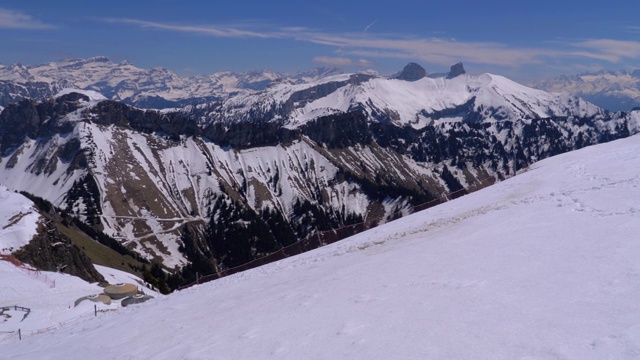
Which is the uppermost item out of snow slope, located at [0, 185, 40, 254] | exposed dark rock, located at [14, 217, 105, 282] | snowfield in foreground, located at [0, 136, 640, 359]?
snow slope, located at [0, 185, 40, 254]

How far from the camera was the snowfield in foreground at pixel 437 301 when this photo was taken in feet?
41.1

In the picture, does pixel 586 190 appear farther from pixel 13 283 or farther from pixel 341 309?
pixel 13 283

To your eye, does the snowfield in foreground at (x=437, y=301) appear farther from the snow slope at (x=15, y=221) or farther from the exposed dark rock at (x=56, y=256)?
the snow slope at (x=15, y=221)

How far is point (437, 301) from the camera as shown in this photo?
51.7 ft

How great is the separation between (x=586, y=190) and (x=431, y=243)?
39.3ft

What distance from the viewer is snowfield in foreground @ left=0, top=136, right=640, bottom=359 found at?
12516mm

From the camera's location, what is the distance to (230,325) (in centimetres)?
1744

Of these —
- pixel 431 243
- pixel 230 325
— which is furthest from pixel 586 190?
pixel 230 325

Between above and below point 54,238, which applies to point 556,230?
below

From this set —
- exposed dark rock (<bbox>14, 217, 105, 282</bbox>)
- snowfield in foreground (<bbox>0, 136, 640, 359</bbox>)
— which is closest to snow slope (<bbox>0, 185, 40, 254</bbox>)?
exposed dark rock (<bbox>14, 217, 105, 282</bbox>)

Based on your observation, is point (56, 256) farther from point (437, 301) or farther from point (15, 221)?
point (437, 301)

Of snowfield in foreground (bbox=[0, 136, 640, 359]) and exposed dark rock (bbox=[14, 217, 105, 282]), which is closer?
snowfield in foreground (bbox=[0, 136, 640, 359])

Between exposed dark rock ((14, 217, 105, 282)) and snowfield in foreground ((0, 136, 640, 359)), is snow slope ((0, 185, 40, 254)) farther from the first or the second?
snowfield in foreground ((0, 136, 640, 359))

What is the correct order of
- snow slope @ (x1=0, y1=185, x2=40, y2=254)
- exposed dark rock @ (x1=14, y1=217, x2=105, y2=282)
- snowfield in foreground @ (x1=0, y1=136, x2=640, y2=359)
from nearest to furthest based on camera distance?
snowfield in foreground @ (x1=0, y1=136, x2=640, y2=359) → exposed dark rock @ (x1=14, y1=217, x2=105, y2=282) → snow slope @ (x1=0, y1=185, x2=40, y2=254)
